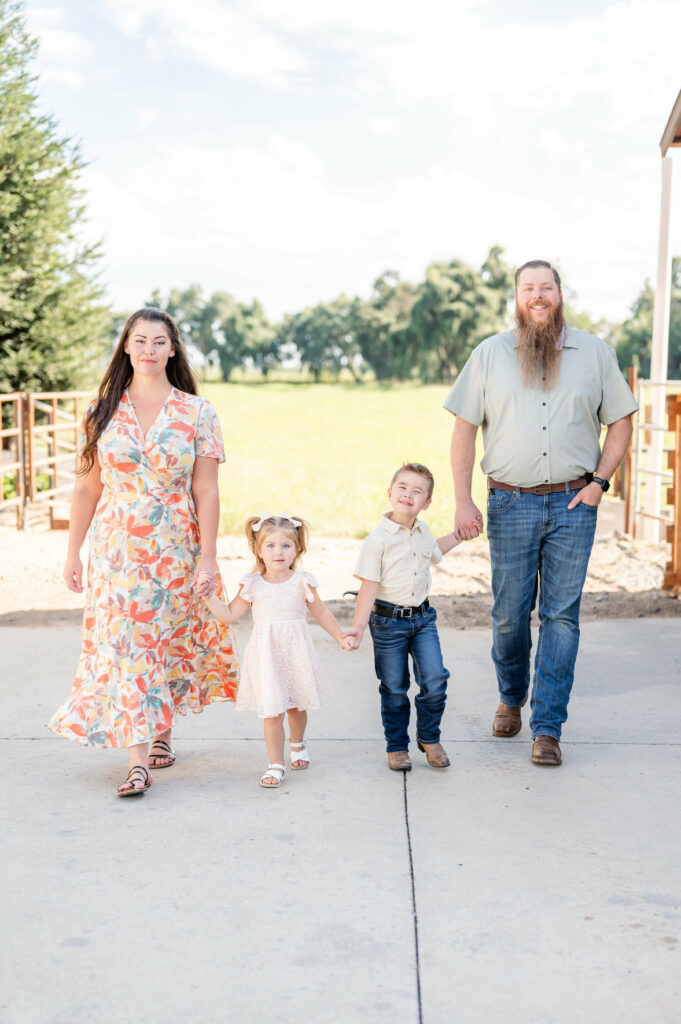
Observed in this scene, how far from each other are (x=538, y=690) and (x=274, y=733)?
1098mm

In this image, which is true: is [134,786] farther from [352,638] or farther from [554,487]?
[554,487]

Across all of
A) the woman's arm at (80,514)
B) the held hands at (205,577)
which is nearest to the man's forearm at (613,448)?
the held hands at (205,577)

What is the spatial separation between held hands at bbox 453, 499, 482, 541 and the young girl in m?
0.62

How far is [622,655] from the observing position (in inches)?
255

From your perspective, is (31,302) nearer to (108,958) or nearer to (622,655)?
(622,655)

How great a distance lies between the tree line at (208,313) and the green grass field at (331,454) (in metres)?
4.33

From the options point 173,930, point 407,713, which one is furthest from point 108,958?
point 407,713

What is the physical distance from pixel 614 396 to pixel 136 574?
202cm

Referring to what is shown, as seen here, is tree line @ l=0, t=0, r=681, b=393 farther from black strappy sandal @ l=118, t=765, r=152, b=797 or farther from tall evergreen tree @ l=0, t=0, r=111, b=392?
black strappy sandal @ l=118, t=765, r=152, b=797

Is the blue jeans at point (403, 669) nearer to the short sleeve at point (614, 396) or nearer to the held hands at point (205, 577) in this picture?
the held hands at point (205, 577)

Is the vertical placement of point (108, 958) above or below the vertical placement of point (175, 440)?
below

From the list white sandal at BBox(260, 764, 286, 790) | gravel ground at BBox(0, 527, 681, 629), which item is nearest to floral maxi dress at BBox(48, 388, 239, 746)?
white sandal at BBox(260, 764, 286, 790)

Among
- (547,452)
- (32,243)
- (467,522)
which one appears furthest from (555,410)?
(32,243)

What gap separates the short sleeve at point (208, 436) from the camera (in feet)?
A: 14.6
